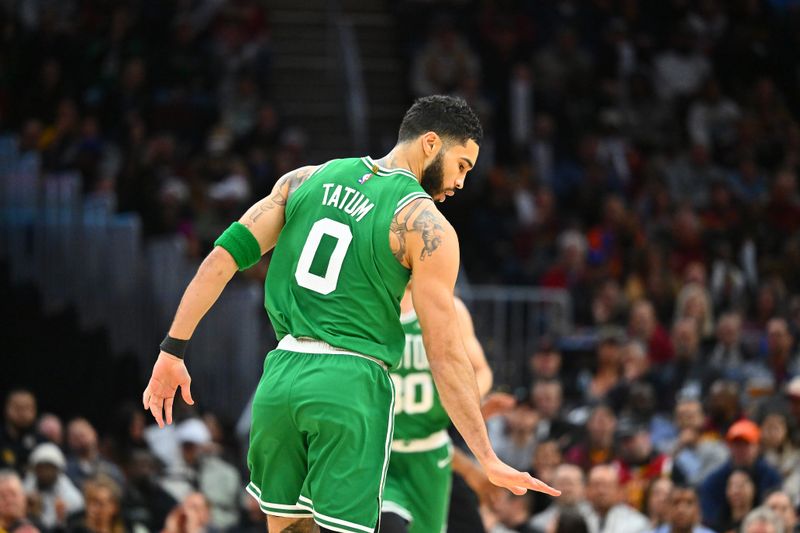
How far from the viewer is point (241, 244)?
17.2ft

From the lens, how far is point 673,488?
9523 mm

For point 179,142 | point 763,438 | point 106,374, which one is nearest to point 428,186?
point 763,438

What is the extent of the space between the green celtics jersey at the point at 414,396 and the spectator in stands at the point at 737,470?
3425mm

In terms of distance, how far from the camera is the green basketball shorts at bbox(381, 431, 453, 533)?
705cm

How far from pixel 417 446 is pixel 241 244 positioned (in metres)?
2.36

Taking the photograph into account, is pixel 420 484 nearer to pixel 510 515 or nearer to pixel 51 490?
pixel 510 515

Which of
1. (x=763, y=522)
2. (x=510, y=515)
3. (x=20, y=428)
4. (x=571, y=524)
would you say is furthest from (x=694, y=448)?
(x=20, y=428)

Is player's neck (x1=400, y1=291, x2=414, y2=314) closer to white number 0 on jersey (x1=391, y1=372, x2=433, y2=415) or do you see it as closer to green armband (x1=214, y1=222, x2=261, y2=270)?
white number 0 on jersey (x1=391, y1=372, x2=433, y2=415)

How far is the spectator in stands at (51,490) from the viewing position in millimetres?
10391

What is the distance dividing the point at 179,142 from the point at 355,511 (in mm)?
12426

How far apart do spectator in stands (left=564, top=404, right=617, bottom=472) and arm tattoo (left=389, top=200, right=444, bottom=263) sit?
22.5 feet

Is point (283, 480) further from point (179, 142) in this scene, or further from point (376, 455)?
point (179, 142)

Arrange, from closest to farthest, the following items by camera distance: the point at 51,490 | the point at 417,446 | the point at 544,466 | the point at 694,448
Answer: the point at 417,446 → the point at 51,490 → the point at 694,448 → the point at 544,466

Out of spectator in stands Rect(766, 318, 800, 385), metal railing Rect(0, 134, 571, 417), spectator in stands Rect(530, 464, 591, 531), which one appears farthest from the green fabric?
metal railing Rect(0, 134, 571, 417)
